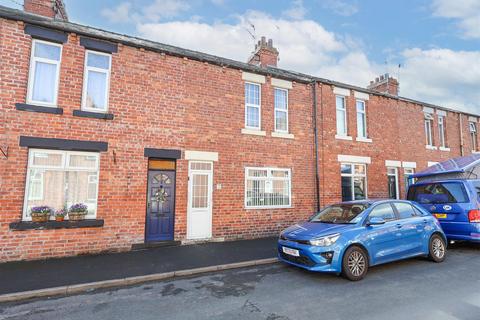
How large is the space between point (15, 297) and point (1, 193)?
3.19 m

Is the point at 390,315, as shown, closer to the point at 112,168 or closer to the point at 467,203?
the point at 467,203

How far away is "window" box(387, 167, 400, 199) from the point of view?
12.6 m

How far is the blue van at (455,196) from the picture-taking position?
6953 millimetres

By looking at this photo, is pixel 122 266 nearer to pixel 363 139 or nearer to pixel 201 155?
pixel 201 155

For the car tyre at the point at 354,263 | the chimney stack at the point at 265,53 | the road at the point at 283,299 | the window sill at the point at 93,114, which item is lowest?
the road at the point at 283,299

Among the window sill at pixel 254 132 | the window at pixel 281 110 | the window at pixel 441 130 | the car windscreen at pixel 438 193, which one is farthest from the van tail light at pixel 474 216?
the window at pixel 441 130

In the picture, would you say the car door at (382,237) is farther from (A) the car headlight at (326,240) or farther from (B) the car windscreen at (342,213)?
(A) the car headlight at (326,240)

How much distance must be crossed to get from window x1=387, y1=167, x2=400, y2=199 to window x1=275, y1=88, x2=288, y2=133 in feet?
19.5

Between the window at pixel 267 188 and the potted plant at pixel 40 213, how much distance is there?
18.8 ft

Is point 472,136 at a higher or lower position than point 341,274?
higher

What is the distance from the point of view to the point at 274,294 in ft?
15.1

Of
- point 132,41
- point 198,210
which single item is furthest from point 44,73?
point 198,210

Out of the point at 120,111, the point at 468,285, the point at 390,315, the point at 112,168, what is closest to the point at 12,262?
the point at 112,168

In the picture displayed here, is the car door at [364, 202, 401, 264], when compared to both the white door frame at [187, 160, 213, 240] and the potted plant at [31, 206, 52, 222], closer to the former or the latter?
the white door frame at [187, 160, 213, 240]
